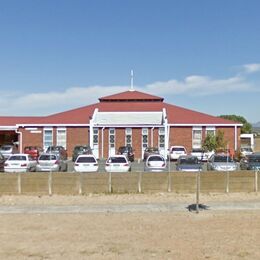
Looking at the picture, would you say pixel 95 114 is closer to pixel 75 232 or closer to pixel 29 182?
pixel 29 182

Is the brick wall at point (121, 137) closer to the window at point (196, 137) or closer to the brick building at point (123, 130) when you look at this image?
the brick building at point (123, 130)

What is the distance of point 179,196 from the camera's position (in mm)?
24344

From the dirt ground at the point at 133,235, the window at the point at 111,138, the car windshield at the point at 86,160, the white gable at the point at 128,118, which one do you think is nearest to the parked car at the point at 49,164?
the car windshield at the point at 86,160

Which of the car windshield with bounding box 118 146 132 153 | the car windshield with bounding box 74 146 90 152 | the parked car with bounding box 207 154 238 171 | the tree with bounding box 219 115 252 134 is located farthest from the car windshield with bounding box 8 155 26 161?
the tree with bounding box 219 115 252 134

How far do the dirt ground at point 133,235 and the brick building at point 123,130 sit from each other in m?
32.7

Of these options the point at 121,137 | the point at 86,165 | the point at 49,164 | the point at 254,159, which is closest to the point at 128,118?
the point at 121,137

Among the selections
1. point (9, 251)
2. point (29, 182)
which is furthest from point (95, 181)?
point (9, 251)

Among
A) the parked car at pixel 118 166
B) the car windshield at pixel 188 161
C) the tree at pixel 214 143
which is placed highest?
the tree at pixel 214 143

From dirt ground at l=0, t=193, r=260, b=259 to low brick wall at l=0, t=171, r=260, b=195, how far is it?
366 centimetres

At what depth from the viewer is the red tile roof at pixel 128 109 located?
55375mm

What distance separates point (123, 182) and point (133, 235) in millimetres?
10881

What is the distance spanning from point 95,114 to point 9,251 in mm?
44471

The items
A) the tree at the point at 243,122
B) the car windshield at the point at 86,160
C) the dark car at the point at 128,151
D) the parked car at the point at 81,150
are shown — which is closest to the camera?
the car windshield at the point at 86,160

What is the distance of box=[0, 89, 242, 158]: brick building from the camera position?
177ft
